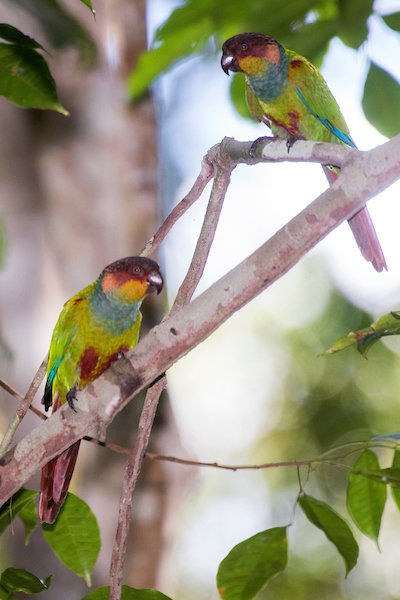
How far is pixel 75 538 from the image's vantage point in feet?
6.53

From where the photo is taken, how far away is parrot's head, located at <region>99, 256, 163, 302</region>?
8.77ft

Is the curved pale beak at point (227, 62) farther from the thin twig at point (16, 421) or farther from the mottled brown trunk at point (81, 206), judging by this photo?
the thin twig at point (16, 421)

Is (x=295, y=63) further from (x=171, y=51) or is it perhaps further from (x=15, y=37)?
(x=15, y=37)

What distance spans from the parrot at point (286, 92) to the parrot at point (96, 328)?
85cm

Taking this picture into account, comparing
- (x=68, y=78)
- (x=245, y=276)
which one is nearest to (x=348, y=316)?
(x=68, y=78)

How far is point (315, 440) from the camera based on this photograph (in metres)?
8.30

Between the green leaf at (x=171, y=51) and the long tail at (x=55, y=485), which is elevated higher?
the green leaf at (x=171, y=51)

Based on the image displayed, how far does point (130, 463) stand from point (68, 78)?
94.1 inches

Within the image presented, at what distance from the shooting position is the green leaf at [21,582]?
67.7 inches

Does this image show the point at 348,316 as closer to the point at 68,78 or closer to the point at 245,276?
the point at 68,78

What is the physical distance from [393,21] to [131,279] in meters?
1.23

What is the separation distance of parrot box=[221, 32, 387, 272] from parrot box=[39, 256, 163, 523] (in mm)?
854

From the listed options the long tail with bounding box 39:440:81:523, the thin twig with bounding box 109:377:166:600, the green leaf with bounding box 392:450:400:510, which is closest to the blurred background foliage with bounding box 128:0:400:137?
the green leaf with bounding box 392:450:400:510

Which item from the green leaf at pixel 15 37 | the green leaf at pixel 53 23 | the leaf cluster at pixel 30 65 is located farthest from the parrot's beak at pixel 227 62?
the green leaf at pixel 15 37
